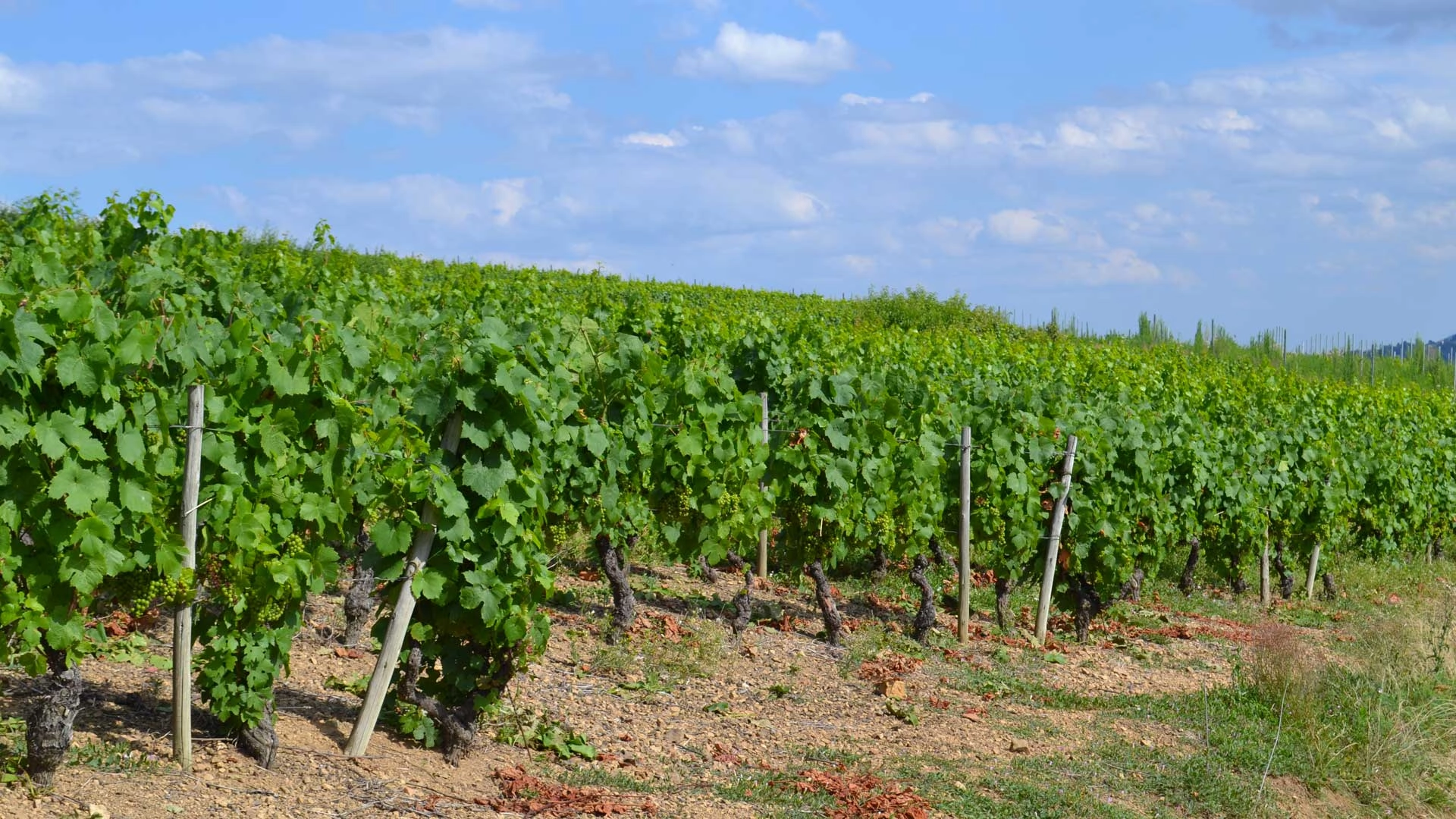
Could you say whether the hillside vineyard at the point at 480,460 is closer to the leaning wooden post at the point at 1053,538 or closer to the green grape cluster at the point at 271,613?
the green grape cluster at the point at 271,613

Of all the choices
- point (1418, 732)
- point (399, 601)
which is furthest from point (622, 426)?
point (1418, 732)

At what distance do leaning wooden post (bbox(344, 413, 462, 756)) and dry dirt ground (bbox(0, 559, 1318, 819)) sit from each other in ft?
0.42

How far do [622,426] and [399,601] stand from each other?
2572mm

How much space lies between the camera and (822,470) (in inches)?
322

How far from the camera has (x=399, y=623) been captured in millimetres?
5102

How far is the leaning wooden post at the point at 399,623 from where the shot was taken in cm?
505

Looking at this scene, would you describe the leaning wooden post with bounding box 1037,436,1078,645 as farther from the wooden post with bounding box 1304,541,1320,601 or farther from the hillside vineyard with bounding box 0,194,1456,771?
the wooden post with bounding box 1304,541,1320,601

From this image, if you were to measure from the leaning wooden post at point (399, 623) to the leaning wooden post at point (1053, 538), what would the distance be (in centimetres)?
529

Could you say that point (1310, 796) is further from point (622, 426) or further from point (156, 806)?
point (156, 806)

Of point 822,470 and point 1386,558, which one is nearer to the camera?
point 822,470

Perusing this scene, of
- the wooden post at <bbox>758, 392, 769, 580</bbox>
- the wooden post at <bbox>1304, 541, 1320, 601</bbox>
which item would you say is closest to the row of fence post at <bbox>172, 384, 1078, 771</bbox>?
the wooden post at <bbox>758, 392, 769, 580</bbox>

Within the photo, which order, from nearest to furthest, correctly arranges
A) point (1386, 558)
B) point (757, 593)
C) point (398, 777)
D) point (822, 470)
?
point (398, 777) → point (822, 470) → point (757, 593) → point (1386, 558)

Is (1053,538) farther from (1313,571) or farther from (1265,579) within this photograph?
(1313,571)

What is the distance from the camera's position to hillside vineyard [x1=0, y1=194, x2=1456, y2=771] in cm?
432
